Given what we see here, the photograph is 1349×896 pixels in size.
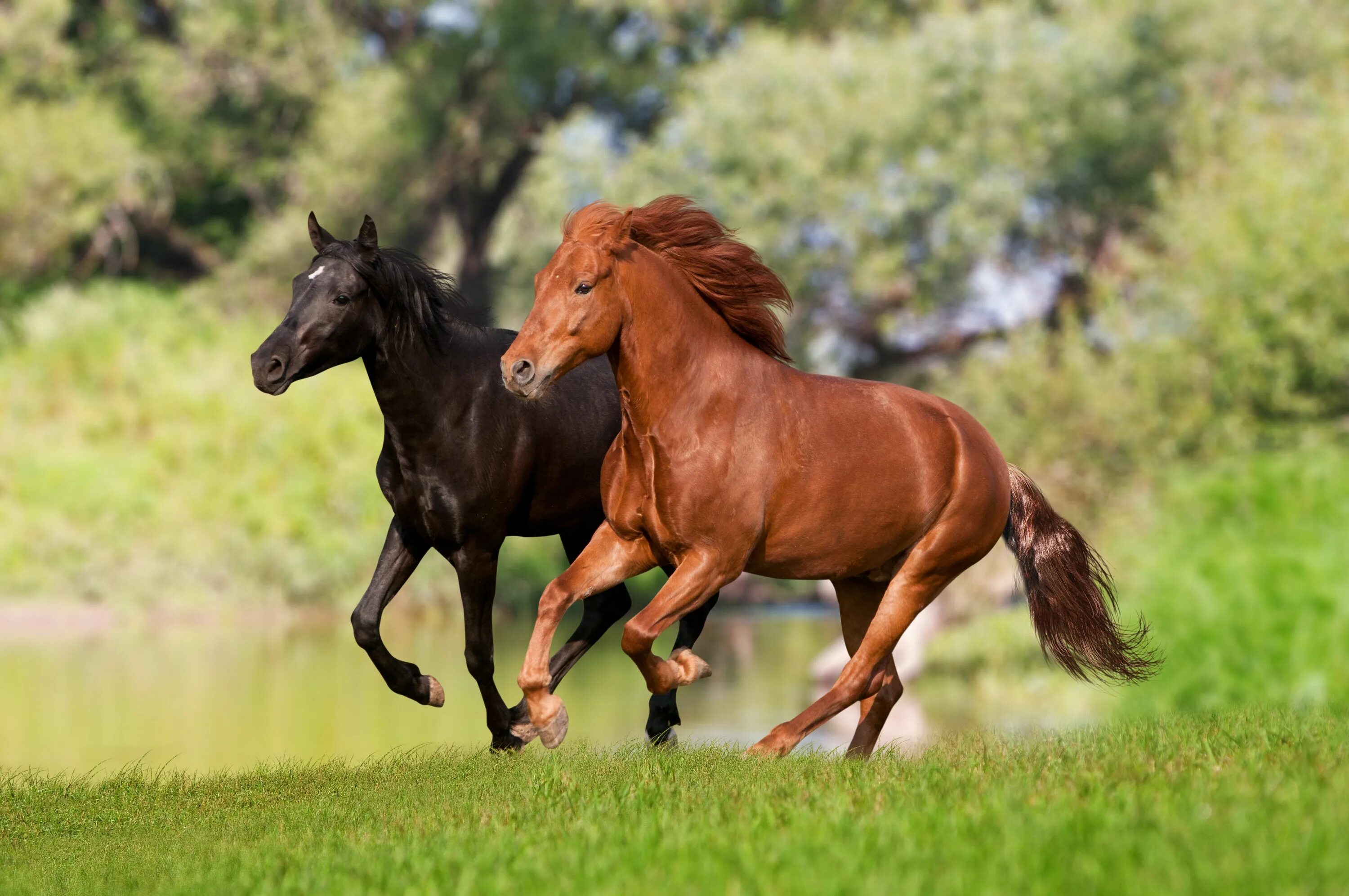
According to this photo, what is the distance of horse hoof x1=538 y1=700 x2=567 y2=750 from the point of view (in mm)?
6062

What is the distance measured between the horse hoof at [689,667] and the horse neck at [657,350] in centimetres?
101

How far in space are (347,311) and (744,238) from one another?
16147 mm

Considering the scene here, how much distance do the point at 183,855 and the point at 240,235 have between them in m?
29.4

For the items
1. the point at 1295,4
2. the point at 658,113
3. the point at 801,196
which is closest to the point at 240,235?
the point at 658,113

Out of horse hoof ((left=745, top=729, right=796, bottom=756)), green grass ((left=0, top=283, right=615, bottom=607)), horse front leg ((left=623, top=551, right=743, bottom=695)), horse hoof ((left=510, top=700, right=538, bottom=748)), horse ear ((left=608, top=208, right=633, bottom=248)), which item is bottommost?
green grass ((left=0, top=283, right=615, bottom=607))

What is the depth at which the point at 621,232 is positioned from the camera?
5.93 metres

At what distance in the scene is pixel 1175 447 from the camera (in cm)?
1823

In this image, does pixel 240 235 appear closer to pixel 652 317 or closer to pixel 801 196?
pixel 801 196

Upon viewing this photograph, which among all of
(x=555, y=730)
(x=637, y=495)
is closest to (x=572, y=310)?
(x=637, y=495)

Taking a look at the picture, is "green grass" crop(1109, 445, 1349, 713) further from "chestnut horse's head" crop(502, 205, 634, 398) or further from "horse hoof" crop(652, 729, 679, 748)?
"chestnut horse's head" crop(502, 205, 634, 398)

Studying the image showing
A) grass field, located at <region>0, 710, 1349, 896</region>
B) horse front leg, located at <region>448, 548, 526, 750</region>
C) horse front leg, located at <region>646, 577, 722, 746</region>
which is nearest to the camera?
grass field, located at <region>0, 710, 1349, 896</region>

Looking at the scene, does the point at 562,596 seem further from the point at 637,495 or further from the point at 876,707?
the point at 876,707

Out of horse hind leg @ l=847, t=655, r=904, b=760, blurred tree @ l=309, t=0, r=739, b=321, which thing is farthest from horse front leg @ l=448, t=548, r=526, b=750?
blurred tree @ l=309, t=0, r=739, b=321

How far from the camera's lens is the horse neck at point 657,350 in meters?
5.94
